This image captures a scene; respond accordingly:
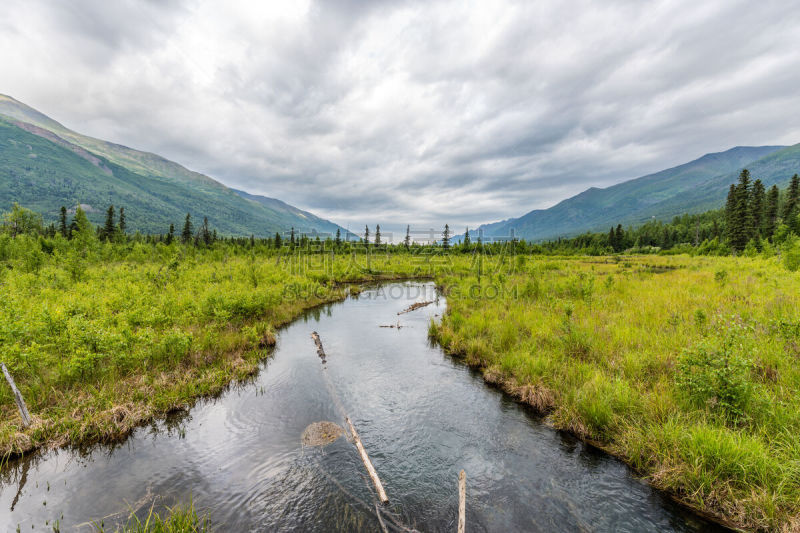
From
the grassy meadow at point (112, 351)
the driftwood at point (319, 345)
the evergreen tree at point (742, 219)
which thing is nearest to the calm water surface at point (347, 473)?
the grassy meadow at point (112, 351)

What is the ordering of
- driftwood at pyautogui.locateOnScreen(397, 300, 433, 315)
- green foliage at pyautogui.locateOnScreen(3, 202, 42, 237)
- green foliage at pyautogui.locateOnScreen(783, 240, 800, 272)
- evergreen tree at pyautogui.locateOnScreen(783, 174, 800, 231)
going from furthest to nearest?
evergreen tree at pyautogui.locateOnScreen(783, 174, 800, 231) → green foliage at pyautogui.locateOnScreen(3, 202, 42, 237) → driftwood at pyautogui.locateOnScreen(397, 300, 433, 315) → green foliage at pyautogui.locateOnScreen(783, 240, 800, 272)

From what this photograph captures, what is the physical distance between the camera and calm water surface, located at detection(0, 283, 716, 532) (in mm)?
5793

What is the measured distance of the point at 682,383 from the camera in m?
7.10

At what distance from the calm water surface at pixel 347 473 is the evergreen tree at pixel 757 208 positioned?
291 feet

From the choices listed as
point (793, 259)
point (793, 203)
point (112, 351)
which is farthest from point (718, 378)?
point (793, 203)

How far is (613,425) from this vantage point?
7.60 m

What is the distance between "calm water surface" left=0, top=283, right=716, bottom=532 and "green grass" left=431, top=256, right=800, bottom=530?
2.56 feet

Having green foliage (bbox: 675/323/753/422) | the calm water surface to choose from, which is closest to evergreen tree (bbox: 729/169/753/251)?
green foliage (bbox: 675/323/753/422)

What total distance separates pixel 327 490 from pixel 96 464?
5832 millimetres

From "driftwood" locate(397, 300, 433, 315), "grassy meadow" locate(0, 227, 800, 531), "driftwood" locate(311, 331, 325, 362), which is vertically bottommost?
"driftwood" locate(311, 331, 325, 362)

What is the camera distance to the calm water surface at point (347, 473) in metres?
5.79

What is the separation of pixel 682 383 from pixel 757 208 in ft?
310

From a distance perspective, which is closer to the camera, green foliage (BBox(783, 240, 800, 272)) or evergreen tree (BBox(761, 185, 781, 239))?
green foliage (BBox(783, 240, 800, 272))

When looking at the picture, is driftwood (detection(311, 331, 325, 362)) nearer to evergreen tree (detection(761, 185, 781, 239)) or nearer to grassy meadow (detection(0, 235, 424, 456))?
grassy meadow (detection(0, 235, 424, 456))
